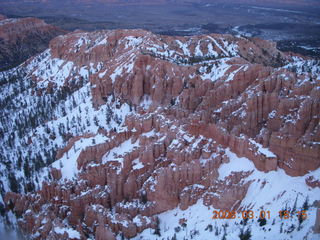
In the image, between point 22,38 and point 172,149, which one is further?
point 22,38

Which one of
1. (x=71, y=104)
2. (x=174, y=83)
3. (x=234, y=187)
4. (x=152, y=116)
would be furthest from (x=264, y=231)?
(x=71, y=104)

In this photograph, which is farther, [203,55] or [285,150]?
[203,55]

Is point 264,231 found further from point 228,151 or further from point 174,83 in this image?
point 174,83
